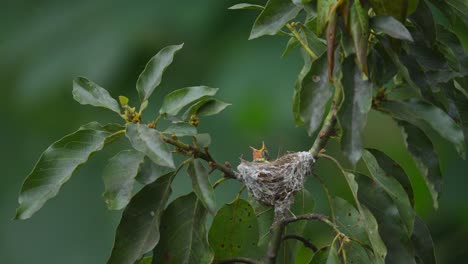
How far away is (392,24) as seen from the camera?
1657 mm

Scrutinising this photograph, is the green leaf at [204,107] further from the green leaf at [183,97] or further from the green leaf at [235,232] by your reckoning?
the green leaf at [235,232]

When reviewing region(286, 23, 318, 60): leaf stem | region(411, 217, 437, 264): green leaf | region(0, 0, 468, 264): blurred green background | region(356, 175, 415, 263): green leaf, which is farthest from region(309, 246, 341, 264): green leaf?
region(0, 0, 468, 264): blurred green background

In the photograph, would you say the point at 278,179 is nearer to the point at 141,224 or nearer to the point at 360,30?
the point at 141,224

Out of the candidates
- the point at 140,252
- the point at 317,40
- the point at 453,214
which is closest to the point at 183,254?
the point at 140,252

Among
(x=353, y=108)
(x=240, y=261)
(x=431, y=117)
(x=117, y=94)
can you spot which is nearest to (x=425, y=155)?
(x=431, y=117)

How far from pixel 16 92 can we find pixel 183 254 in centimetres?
206

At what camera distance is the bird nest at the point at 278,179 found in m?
2.00

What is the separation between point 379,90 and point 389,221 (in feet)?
0.70

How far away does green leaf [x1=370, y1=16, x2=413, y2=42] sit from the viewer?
64.8 inches

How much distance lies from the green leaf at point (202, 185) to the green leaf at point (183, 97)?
3.7 inches

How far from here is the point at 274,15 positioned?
180 centimetres

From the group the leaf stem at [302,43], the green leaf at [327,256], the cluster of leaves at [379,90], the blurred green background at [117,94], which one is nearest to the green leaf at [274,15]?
the cluster of leaves at [379,90]

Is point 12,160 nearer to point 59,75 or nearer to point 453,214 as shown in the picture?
point 59,75

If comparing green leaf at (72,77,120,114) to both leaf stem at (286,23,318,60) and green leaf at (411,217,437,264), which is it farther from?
Answer: green leaf at (411,217,437,264)
